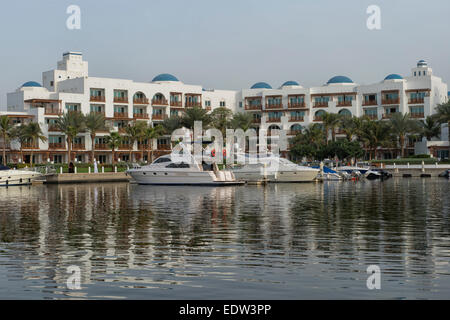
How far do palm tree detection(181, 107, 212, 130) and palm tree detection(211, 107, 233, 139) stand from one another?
144 cm

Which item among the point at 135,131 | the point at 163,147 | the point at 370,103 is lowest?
the point at 163,147

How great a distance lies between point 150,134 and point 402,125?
39.7 meters

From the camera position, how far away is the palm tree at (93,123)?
8744cm

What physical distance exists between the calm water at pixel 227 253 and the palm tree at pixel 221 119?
6991cm

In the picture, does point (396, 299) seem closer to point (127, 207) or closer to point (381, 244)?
point (381, 244)

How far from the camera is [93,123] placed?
288 ft

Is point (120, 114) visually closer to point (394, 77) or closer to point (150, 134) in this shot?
point (150, 134)

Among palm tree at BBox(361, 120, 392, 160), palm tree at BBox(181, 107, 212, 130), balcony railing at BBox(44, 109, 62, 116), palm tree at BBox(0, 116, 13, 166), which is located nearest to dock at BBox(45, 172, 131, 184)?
palm tree at BBox(0, 116, 13, 166)

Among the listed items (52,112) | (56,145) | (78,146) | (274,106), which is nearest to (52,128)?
(56,145)

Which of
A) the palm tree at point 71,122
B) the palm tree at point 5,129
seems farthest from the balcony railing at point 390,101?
the palm tree at point 5,129

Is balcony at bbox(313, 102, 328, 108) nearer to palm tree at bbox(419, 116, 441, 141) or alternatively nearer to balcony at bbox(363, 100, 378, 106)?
balcony at bbox(363, 100, 378, 106)

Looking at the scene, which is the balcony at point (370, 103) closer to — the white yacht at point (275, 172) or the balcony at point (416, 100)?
the balcony at point (416, 100)

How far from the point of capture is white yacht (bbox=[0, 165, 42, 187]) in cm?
5644
